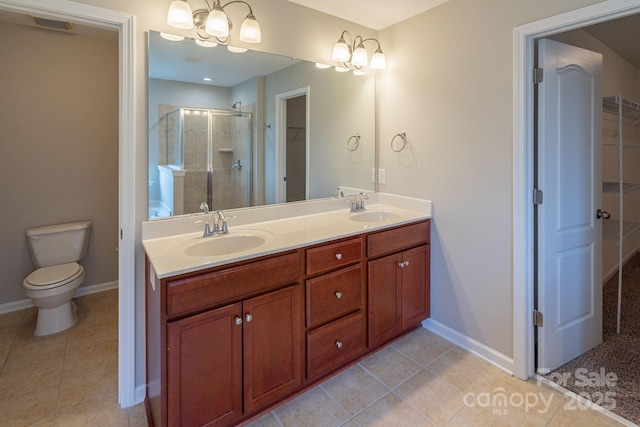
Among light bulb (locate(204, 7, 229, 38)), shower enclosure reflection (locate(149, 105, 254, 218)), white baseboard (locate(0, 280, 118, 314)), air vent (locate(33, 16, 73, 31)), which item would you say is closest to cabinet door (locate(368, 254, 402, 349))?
shower enclosure reflection (locate(149, 105, 254, 218))

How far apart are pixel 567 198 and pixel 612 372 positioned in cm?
106

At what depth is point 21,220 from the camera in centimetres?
279

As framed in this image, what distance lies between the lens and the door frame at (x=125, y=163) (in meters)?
1.53

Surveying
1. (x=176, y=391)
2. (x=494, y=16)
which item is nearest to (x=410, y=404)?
(x=176, y=391)

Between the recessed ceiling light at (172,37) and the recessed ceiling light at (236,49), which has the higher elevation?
the recessed ceiling light at (236,49)

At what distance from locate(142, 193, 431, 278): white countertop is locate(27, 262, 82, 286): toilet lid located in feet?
4.29

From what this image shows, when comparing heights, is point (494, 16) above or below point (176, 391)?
above

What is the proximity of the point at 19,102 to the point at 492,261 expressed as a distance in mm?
3775

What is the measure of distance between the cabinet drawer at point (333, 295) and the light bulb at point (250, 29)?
140 centimetres

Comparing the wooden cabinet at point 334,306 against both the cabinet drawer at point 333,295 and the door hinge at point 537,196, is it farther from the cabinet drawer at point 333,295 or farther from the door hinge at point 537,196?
the door hinge at point 537,196

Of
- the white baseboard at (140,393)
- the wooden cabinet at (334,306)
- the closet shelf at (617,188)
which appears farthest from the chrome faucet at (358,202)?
the closet shelf at (617,188)

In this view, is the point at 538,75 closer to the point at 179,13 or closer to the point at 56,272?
the point at 179,13

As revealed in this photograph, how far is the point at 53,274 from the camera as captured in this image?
8.34 ft

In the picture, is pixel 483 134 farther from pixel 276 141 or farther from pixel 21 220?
pixel 21 220
